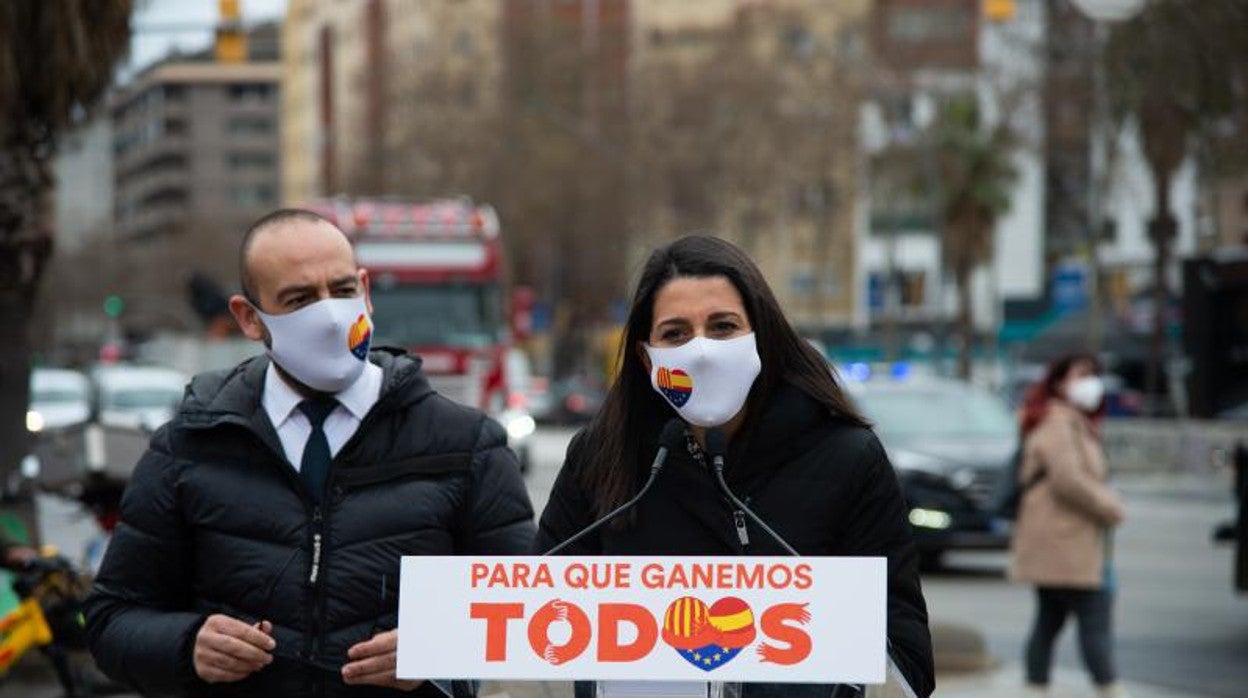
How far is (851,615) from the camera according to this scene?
3666 mm

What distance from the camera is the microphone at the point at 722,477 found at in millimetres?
3791

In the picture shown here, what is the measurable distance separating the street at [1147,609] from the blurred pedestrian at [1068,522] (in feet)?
3.12

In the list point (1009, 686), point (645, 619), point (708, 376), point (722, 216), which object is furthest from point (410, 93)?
point (645, 619)

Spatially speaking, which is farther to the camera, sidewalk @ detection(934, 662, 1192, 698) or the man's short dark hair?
sidewalk @ detection(934, 662, 1192, 698)

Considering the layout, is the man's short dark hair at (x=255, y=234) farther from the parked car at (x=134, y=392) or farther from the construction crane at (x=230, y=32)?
the parked car at (x=134, y=392)

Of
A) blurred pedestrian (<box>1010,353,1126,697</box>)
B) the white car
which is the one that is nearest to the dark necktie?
blurred pedestrian (<box>1010,353,1126,697</box>)

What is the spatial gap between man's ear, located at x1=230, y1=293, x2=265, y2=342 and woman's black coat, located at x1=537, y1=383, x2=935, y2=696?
879 millimetres

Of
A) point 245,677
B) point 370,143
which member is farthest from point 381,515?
point 370,143

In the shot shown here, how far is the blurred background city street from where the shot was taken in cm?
1288

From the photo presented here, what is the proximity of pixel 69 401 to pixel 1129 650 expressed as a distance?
23.2 meters

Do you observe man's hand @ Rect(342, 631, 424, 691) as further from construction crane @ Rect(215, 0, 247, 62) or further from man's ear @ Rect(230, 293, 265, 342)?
construction crane @ Rect(215, 0, 247, 62)

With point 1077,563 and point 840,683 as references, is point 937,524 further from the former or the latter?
point 840,683

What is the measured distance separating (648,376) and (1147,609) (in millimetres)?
13543

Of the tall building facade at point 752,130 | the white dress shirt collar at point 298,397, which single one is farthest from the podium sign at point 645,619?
the tall building facade at point 752,130
